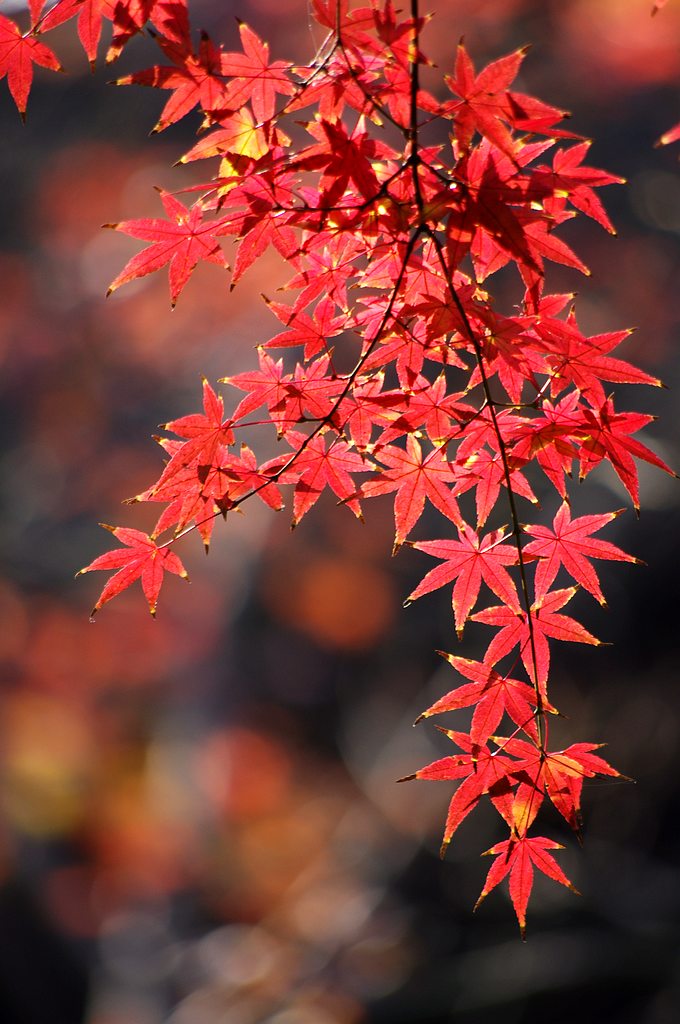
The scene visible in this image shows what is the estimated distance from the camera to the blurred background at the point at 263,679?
348cm

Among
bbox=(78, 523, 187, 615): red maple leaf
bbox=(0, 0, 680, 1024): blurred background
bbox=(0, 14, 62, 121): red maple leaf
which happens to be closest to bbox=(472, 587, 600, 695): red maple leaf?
bbox=(78, 523, 187, 615): red maple leaf

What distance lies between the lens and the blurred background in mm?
3477

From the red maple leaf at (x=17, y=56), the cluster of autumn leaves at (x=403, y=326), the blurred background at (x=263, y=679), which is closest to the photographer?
the cluster of autumn leaves at (x=403, y=326)

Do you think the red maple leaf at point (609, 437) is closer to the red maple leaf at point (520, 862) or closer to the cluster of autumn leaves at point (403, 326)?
the cluster of autumn leaves at point (403, 326)

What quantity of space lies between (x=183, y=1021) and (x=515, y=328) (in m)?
3.58

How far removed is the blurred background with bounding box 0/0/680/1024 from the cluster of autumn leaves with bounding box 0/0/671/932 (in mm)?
2600

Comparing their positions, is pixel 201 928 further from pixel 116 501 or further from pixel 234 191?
pixel 234 191

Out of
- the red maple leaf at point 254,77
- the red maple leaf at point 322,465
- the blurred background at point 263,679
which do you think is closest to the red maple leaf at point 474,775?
the red maple leaf at point 322,465

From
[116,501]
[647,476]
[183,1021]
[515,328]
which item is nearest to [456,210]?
[515,328]

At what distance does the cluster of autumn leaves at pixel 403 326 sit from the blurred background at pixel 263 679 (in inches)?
102

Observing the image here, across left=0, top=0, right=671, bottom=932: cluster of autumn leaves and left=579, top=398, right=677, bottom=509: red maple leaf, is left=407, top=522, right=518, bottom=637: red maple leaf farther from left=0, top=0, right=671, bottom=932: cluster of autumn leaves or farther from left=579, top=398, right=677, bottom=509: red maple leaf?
left=579, top=398, right=677, bottom=509: red maple leaf

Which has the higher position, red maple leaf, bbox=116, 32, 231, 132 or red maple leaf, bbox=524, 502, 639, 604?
red maple leaf, bbox=116, 32, 231, 132

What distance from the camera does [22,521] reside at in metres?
4.83

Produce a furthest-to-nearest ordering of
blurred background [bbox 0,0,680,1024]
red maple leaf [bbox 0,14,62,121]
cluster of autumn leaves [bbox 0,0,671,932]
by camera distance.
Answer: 1. blurred background [bbox 0,0,680,1024]
2. red maple leaf [bbox 0,14,62,121]
3. cluster of autumn leaves [bbox 0,0,671,932]
